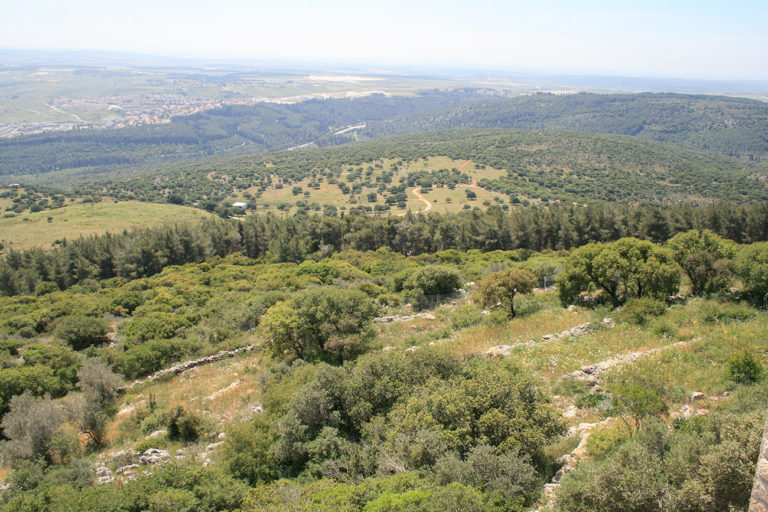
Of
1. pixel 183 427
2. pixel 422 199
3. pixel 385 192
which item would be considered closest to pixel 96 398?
pixel 183 427

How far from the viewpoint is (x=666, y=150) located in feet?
568

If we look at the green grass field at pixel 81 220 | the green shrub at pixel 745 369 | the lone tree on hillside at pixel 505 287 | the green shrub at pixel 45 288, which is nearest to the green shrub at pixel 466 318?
the lone tree on hillside at pixel 505 287

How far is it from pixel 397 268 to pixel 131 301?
27918 millimetres

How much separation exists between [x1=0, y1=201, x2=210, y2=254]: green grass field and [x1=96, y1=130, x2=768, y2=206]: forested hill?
19450 millimetres

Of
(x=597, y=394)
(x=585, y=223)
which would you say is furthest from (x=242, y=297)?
(x=585, y=223)

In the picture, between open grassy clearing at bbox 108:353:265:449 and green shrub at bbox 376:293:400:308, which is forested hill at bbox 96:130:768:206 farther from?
open grassy clearing at bbox 108:353:265:449

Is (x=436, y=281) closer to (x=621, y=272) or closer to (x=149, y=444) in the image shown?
(x=621, y=272)

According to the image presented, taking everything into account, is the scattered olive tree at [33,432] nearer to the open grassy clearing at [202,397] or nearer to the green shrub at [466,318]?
the open grassy clearing at [202,397]

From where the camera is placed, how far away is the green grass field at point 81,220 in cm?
8169

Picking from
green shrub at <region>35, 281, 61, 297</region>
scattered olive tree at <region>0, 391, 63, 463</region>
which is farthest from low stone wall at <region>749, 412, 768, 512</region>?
green shrub at <region>35, 281, 61, 297</region>

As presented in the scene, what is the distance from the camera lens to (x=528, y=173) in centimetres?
14562

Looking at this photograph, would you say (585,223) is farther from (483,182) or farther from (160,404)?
(483,182)

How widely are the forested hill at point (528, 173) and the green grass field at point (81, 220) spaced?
63.8ft

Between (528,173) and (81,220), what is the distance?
135694 mm
